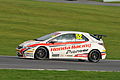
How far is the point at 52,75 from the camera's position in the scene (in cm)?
1216

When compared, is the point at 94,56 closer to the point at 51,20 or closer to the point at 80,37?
the point at 80,37

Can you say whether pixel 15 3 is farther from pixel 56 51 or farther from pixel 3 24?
pixel 56 51

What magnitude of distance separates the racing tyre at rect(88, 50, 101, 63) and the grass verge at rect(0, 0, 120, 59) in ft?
24.7

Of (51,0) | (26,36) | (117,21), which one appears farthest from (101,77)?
(51,0)

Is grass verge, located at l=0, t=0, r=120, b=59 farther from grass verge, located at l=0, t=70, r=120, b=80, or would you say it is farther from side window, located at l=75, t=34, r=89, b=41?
grass verge, located at l=0, t=70, r=120, b=80

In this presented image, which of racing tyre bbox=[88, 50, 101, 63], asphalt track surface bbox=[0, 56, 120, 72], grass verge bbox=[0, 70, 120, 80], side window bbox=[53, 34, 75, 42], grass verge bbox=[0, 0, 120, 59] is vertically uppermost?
grass verge bbox=[0, 0, 120, 59]

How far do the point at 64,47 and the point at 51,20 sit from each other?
2149 cm

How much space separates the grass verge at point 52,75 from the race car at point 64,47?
14.2 ft

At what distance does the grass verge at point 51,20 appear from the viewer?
3123 centimetres

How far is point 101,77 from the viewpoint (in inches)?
482

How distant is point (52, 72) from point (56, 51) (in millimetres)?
4636

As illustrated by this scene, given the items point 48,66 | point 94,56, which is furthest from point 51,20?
point 48,66

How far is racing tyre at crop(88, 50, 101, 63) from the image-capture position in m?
18.0

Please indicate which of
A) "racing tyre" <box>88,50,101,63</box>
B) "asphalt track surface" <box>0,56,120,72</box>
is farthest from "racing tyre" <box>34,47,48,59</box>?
"racing tyre" <box>88,50,101,63</box>
